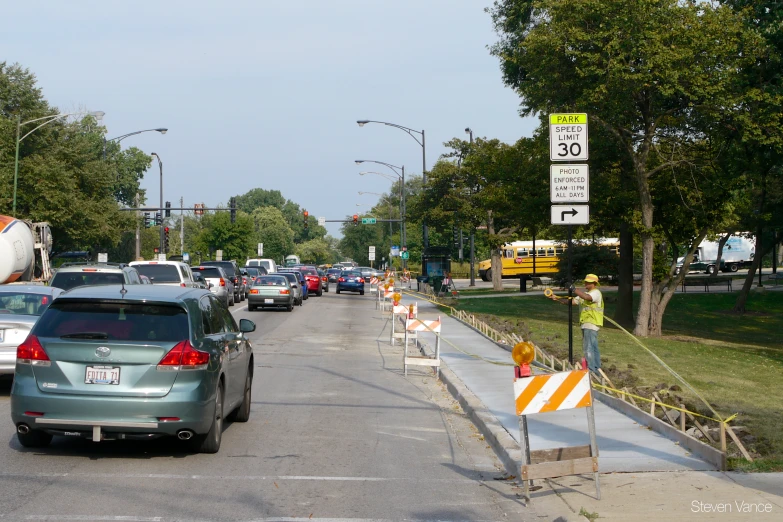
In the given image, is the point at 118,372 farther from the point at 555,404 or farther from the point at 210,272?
the point at 210,272

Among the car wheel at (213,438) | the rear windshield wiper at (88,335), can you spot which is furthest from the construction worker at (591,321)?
the rear windshield wiper at (88,335)

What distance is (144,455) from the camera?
29.5ft

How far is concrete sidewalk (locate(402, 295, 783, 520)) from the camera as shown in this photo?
7.04 metres

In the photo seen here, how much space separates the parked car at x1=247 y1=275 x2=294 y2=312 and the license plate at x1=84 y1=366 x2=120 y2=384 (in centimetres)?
2680

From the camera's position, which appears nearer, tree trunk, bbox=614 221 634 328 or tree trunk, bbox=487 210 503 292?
tree trunk, bbox=614 221 634 328

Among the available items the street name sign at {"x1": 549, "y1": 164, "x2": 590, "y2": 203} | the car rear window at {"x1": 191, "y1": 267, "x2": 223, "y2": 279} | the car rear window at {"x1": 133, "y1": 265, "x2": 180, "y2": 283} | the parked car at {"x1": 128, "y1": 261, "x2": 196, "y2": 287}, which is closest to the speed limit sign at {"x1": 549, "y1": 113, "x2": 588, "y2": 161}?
the street name sign at {"x1": 549, "y1": 164, "x2": 590, "y2": 203}

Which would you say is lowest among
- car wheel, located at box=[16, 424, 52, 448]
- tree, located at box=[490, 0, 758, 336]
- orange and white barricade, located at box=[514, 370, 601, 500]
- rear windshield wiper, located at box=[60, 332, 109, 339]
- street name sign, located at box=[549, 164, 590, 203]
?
car wheel, located at box=[16, 424, 52, 448]

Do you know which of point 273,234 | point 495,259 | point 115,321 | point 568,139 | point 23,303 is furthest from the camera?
point 273,234

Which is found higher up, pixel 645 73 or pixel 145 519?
pixel 645 73

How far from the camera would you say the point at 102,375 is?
8367 mm

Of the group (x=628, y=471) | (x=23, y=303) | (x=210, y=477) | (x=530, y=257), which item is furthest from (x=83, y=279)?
(x=530, y=257)

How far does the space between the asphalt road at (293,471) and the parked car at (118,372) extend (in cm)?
38

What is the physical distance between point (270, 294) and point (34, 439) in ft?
86.5

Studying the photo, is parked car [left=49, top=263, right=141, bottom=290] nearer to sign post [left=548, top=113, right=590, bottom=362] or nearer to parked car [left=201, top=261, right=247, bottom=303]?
sign post [left=548, top=113, right=590, bottom=362]
